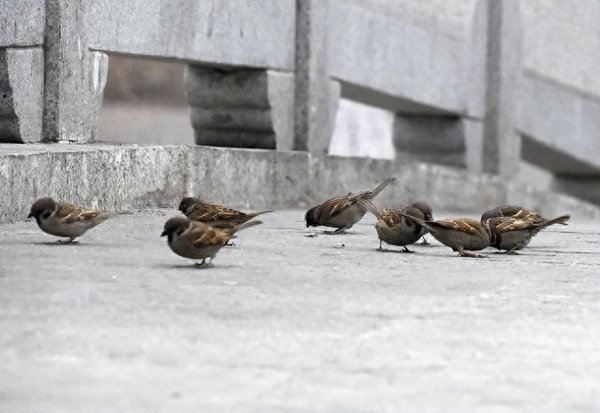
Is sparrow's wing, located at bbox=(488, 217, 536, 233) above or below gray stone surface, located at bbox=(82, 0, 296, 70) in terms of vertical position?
below

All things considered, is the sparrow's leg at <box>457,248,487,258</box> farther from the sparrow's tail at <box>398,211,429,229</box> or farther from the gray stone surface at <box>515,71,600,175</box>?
the gray stone surface at <box>515,71,600,175</box>

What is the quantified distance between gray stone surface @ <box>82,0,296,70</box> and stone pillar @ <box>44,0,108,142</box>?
175mm

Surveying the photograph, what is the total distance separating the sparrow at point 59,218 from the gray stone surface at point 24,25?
2351 mm

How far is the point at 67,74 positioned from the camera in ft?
31.1

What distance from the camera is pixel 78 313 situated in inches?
191

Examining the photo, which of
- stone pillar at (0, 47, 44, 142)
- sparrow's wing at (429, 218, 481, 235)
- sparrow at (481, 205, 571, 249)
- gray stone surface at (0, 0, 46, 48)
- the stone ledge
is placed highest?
gray stone surface at (0, 0, 46, 48)

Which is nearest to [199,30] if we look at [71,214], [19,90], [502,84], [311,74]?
[311,74]

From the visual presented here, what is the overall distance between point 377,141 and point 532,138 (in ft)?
8.90

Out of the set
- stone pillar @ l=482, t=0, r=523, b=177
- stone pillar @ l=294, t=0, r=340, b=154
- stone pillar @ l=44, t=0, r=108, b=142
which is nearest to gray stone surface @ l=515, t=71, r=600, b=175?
stone pillar @ l=482, t=0, r=523, b=177

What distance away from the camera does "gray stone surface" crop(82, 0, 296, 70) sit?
10.1m

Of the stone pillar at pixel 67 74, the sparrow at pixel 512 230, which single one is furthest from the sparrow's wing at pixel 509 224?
the stone pillar at pixel 67 74

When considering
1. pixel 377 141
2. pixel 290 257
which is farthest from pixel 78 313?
pixel 377 141

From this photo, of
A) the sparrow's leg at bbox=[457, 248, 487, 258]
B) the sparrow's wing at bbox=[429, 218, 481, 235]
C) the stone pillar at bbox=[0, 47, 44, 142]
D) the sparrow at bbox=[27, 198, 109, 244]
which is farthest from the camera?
the stone pillar at bbox=[0, 47, 44, 142]

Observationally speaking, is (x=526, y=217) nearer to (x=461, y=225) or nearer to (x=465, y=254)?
(x=465, y=254)
